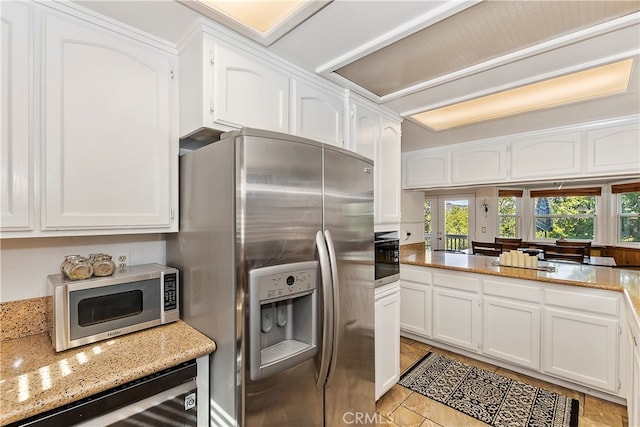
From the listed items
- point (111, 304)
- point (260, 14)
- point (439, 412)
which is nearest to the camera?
point (111, 304)

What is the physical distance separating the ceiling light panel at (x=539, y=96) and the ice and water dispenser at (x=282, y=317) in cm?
200

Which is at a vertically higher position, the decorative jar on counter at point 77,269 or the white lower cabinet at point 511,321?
the decorative jar on counter at point 77,269

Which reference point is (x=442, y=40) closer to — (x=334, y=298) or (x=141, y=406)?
(x=334, y=298)

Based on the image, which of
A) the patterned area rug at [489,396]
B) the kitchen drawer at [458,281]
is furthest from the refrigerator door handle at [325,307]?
the kitchen drawer at [458,281]

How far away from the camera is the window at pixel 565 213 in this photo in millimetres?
5055

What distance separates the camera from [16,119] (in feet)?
3.72

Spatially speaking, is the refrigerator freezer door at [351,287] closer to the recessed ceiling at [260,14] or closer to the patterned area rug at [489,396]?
the recessed ceiling at [260,14]

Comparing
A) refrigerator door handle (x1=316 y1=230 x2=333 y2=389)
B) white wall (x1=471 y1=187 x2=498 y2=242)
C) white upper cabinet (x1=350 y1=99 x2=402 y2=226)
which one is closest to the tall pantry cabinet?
refrigerator door handle (x1=316 y1=230 x2=333 y2=389)

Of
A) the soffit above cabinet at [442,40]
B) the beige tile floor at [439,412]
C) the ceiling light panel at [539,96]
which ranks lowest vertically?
the beige tile floor at [439,412]

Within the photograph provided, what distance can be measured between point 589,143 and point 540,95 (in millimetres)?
830

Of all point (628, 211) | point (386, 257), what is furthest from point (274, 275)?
point (628, 211)

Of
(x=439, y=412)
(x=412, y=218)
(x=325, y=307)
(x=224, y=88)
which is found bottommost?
(x=439, y=412)

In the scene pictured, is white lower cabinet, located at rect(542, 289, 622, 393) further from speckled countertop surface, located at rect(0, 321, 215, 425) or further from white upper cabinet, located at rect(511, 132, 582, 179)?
speckled countertop surface, located at rect(0, 321, 215, 425)

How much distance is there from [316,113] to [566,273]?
2.55 metres
